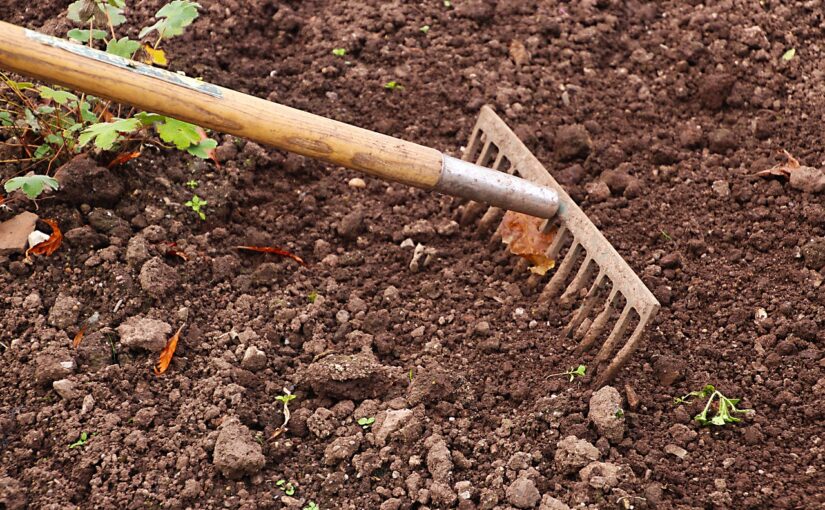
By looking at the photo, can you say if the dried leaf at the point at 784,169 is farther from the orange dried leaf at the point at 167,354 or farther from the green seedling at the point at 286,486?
the orange dried leaf at the point at 167,354

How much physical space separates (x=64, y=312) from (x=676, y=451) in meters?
2.18

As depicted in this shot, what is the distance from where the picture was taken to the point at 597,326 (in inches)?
123

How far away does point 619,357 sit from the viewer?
9.96 ft

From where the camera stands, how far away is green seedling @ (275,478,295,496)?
9.16ft

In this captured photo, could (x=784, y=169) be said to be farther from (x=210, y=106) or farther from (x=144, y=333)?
(x=144, y=333)

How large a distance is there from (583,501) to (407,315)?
1.01m

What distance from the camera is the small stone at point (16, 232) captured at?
3158 millimetres

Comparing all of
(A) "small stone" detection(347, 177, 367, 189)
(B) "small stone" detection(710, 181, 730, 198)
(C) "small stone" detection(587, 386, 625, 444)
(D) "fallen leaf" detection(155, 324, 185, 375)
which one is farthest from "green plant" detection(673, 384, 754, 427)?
(D) "fallen leaf" detection(155, 324, 185, 375)

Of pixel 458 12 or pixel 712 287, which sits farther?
pixel 458 12

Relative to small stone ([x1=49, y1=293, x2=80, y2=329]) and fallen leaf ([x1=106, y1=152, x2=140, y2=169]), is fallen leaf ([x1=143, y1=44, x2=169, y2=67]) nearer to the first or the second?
fallen leaf ([x1=106, y1=152, x2=140, y2=169])

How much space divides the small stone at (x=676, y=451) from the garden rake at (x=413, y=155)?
0.31m

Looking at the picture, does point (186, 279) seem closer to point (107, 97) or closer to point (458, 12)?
point (107, 97)

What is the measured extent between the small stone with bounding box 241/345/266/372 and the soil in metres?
0.01

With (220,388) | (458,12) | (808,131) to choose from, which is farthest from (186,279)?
(808,131)
